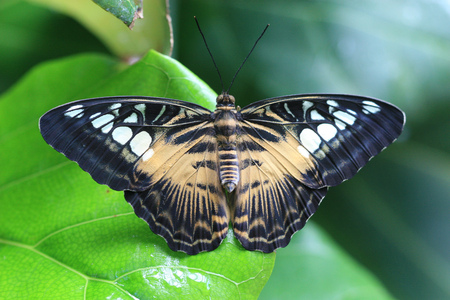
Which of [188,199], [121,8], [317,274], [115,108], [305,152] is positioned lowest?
[317,274]

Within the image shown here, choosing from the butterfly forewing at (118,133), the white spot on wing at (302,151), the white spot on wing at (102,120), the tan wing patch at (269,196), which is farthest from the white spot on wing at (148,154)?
the white spot on wing at (302,151)

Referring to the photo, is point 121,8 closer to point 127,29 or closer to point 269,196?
point 127,29

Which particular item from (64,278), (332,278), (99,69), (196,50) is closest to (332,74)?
(196,50)

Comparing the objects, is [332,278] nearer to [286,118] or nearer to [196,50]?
[286,118]

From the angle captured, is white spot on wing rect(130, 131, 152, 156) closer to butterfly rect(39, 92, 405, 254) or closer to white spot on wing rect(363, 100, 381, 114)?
butterfly rect(39, 92, 405, 254)

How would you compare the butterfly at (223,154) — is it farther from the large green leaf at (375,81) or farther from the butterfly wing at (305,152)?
the large green leaf at (375,81)

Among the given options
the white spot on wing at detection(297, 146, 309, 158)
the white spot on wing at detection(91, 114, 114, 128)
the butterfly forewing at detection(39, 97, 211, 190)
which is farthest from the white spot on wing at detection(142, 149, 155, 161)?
the white spot on wing at detection(297, 146, 309, 158)

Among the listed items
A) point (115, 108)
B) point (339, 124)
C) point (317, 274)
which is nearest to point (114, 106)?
point (115, 108)
